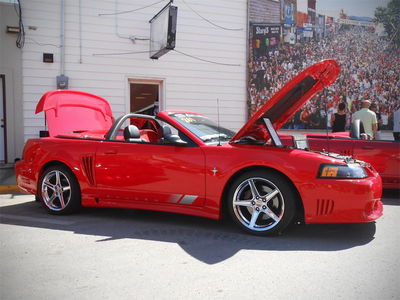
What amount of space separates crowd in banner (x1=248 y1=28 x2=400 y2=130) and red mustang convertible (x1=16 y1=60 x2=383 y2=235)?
726cm

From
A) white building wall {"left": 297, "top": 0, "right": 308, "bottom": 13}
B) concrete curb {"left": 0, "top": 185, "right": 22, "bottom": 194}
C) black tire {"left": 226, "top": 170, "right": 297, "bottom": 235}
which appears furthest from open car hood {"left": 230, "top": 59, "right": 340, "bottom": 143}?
white building wall {"left": 297, "top": 0, "right": 308, "bottom": 13}

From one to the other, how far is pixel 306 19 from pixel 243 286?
11413 mm

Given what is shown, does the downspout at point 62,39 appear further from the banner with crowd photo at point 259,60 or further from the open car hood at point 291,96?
the open car hood at point 291,96

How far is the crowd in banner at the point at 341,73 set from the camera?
11714 millimetres

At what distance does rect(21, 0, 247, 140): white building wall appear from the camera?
9.54 meters

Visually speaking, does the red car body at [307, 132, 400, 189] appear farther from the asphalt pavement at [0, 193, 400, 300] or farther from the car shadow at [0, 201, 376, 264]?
the car shadow at [0, 201, 376, 264]

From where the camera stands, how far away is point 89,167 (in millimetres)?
4762

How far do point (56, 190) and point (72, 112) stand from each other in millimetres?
1728

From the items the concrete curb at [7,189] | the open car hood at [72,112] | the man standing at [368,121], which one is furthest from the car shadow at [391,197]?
the concrete curb at [7,189]

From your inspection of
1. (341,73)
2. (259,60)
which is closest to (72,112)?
(259,60)

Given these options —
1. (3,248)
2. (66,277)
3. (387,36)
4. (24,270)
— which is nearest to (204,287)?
(66,277)

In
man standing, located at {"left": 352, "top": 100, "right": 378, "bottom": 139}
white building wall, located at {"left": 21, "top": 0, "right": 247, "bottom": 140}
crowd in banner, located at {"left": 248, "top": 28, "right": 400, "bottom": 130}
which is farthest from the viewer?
crowd in banner, located at {"left": 248, "top": 28, "right": 400, "bottom": 130}

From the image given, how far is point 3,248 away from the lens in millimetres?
3609

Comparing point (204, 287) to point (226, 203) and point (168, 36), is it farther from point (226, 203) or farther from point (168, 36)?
point (168, 36)
